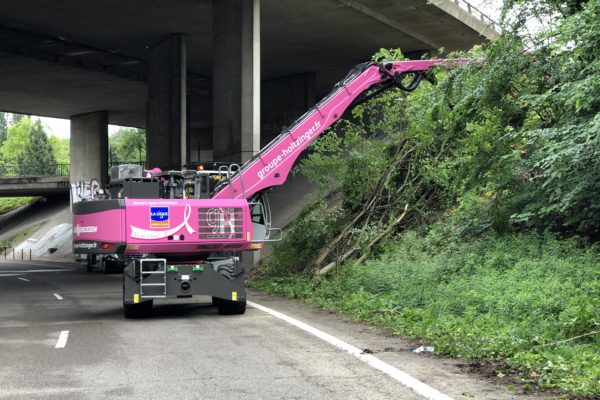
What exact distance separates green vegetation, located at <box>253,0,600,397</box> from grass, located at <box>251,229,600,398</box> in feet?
0.10

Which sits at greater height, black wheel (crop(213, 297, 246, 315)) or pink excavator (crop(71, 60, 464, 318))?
pink excavator (crop(71, 60, 464, 318))

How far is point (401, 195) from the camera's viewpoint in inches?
843

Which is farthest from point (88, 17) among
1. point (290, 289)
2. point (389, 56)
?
point (290, 289)

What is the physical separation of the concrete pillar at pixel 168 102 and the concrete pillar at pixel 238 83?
829 centimetres

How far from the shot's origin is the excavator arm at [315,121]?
16.1 m

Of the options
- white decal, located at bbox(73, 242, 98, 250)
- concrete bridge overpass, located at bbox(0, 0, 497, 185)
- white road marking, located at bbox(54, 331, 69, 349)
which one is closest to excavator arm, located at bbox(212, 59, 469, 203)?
white decal, located at bbox(73, 242, 98, 250)

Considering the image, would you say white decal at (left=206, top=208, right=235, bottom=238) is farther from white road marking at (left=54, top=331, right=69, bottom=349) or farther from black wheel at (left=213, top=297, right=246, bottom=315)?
white road marking at (left=54, top=331, right=69, bottom=349)

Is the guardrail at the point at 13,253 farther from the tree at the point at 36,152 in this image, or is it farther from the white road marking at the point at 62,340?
the tree at the point at 36,152

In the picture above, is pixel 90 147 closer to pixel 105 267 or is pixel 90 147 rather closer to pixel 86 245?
pixel 105 267

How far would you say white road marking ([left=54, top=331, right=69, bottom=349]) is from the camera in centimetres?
1037

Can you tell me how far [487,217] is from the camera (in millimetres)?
17266

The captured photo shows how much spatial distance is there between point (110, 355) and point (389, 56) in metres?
14.0

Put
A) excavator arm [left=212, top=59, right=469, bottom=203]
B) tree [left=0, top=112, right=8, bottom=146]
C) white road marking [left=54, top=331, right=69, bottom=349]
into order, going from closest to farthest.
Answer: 1. white road marking [left=54, top=331, right=69, bottom=349]
2. excavator arm [left=212, top=59, right=469, bottom=203]
3. tree [left=0, top=112, right=8, bottom=146]

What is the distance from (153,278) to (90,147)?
4905cm
